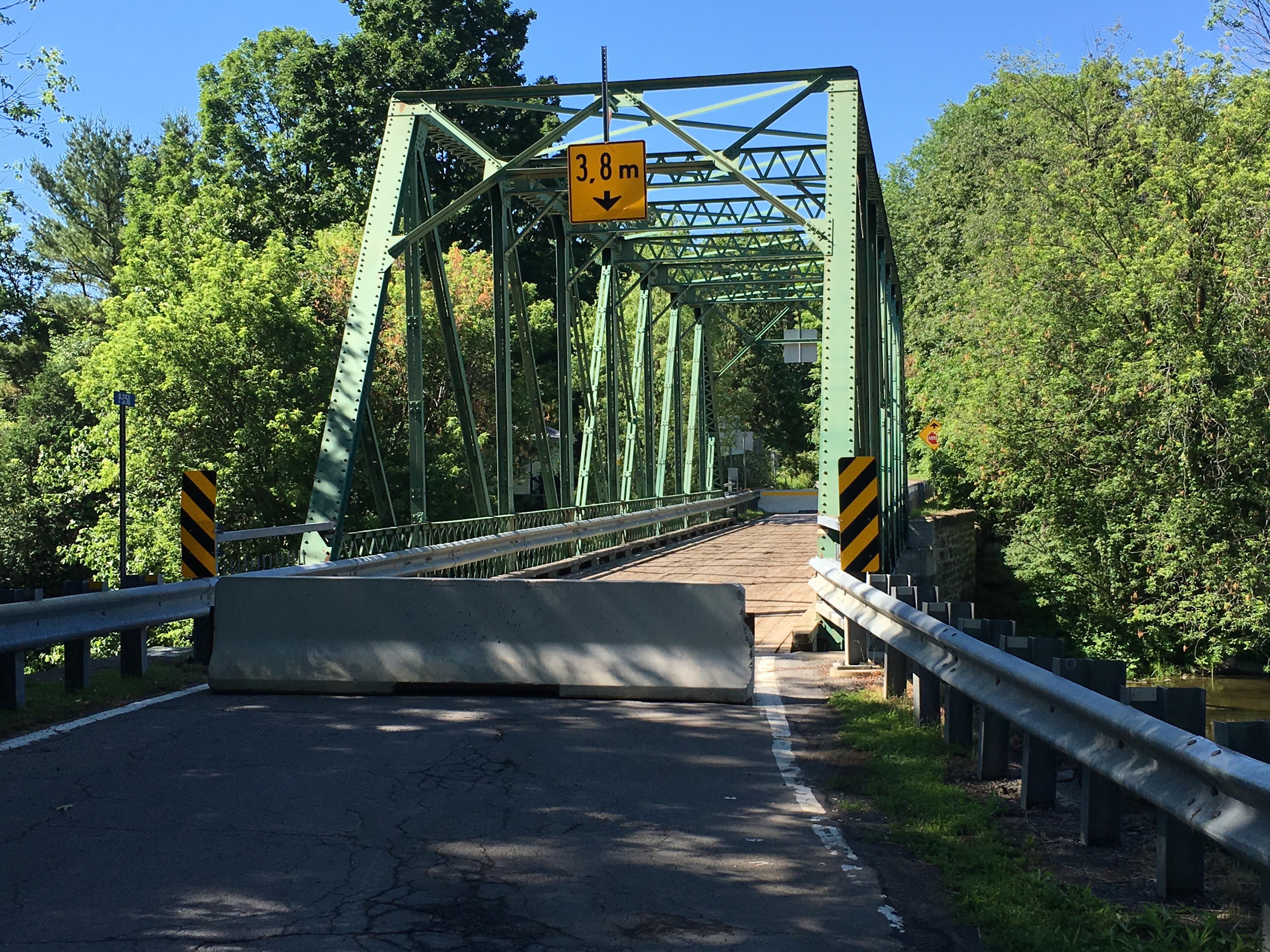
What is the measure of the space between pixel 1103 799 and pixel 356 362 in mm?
8827

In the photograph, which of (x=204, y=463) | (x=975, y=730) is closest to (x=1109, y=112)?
(x=204, y=463)

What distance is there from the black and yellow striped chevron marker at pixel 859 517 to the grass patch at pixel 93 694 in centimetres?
530

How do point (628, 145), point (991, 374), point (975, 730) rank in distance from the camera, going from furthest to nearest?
point (991, 374)
point (628, 145)
point (975, 730)

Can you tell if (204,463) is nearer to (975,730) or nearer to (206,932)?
(975,730)

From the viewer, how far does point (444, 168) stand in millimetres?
44844

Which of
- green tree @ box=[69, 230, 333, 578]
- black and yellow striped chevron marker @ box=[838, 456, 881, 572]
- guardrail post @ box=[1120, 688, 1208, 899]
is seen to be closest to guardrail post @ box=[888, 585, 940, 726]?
guardrail post @ box=[1120, 688, 1208, 899]

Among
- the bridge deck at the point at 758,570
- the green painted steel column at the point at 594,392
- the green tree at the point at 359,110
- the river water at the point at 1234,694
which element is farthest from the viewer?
the green tree at the point at 359,110

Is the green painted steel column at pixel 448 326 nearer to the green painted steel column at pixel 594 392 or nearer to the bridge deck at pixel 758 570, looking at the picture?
the bridge deck at pixel 758 570

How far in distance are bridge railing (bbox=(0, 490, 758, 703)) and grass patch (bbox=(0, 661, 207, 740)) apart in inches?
8.9

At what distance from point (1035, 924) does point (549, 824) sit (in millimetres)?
1923

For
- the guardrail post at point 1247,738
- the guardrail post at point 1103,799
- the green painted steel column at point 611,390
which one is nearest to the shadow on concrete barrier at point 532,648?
the guardrail post at point 1103,799

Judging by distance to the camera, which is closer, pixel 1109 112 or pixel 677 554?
pixel 677 554

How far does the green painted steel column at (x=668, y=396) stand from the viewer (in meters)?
31.2

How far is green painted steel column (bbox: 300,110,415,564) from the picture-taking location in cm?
1120
